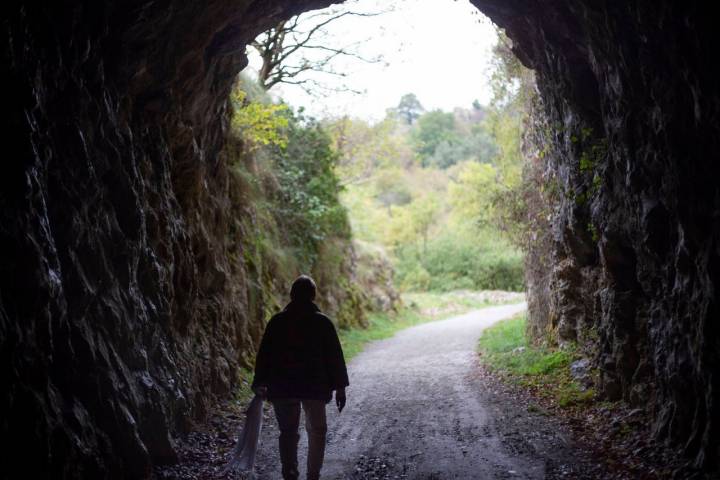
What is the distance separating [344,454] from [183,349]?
2910mm

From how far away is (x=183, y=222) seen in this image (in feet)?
33.6

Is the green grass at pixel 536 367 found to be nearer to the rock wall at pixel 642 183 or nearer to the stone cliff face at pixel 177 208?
the rock wall at pixel 642 183

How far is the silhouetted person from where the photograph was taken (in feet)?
20.5

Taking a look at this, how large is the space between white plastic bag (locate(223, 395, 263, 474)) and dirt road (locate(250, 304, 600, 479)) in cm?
40

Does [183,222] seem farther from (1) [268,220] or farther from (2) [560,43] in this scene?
(1) [268,220]

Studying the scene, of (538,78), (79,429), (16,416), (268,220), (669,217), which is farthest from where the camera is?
(268,220)

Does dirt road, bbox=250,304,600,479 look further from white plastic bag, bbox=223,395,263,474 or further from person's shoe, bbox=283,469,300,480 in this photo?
person's shoe, bbox=283,469,300,480

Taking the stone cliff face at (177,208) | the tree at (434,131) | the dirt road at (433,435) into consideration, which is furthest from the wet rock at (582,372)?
the tree at (434,131)

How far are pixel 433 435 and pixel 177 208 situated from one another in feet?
16.9

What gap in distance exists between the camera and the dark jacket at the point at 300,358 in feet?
20.5

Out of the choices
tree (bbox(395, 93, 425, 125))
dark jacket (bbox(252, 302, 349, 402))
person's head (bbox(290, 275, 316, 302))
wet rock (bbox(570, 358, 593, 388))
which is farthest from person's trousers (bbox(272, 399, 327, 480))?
tree (bbox(395, 93, 425, 125))

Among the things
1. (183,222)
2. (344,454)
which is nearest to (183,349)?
(183,222)

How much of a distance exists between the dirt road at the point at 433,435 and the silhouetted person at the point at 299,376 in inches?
32.7

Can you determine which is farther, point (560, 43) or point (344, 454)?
point (560, 43)
